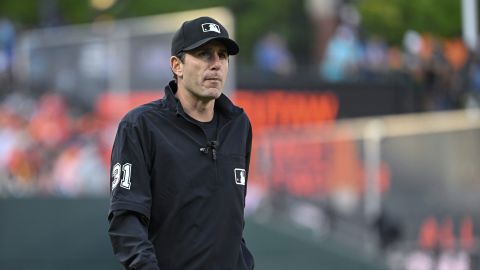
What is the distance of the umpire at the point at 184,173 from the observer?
5383 mm

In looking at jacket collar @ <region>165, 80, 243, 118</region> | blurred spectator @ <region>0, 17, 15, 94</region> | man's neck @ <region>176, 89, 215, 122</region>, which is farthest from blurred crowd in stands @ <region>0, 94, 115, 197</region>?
man's neck @ <region>176, 89, 215, 122</region>

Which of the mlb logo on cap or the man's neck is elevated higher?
the mlb logo on cap

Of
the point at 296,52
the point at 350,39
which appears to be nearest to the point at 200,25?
the point at 350,39

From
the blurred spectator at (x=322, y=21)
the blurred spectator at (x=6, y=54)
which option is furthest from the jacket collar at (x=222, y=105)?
the blurred spectator at (x=322, y=21)

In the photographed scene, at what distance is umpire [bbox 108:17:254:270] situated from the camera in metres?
5.38

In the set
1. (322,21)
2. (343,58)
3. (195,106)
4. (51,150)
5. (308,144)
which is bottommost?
(51,150)

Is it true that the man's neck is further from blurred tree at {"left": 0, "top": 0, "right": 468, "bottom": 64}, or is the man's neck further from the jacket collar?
blurred tree at {"left": 0, "top": 0, "right": 468, "bottom": 64}

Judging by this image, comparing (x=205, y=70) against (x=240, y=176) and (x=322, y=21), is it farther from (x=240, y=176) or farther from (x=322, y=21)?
(x=322, y=21)

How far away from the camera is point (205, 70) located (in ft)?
18.0

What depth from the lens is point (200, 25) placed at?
548 cm

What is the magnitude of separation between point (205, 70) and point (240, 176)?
1.65 feet

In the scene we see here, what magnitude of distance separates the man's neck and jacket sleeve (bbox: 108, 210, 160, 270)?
1.76 feet

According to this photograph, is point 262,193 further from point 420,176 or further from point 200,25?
point 200,25

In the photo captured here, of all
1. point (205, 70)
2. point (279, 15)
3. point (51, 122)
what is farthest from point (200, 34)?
point (279, 15)
